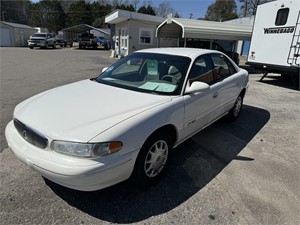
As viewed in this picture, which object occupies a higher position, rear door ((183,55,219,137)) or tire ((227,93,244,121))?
rear door ((183,55,219,137))

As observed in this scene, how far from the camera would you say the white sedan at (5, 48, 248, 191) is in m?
2.06

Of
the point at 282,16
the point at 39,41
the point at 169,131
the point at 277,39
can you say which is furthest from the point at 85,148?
the point at 39,41

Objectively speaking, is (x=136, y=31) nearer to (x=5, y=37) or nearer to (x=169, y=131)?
(x=169, y=131)

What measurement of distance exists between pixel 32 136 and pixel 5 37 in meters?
41.8

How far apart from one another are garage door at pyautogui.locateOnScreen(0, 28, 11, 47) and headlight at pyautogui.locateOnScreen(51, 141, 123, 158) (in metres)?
41.9

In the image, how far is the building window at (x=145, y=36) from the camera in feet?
60.0

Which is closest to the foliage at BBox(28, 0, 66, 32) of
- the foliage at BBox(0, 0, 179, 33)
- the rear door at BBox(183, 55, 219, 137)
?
the foliage at BBox(0, 0, 179, 33)

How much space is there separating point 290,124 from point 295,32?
4.66 metres

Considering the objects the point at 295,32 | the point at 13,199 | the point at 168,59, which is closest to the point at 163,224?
the point at 13,199

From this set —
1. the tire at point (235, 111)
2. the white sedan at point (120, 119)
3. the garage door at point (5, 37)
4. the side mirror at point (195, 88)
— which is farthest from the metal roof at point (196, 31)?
the garage door at point (5, 37)

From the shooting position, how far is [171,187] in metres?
2.78

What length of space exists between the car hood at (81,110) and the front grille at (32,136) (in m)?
0.05

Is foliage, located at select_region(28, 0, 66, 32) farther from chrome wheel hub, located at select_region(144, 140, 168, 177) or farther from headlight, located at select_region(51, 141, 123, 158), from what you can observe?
headlight, located at select_region(51, 141, 123, 158)

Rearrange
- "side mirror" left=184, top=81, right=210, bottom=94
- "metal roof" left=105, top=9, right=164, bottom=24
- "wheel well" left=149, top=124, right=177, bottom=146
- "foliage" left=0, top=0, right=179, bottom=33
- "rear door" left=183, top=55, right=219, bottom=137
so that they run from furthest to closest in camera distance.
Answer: "foliage" left=0, top=0, right=179, bottom=33 → "metal roof" left=105, top=9, right=164, bottom=24 → "rear door" left=183, top=55, right=219, bottom=137 → "side mirror" left=184, top=81, right=210, bottom=94 → "wheel well" left=149, top=124, right=177, bottom=146
